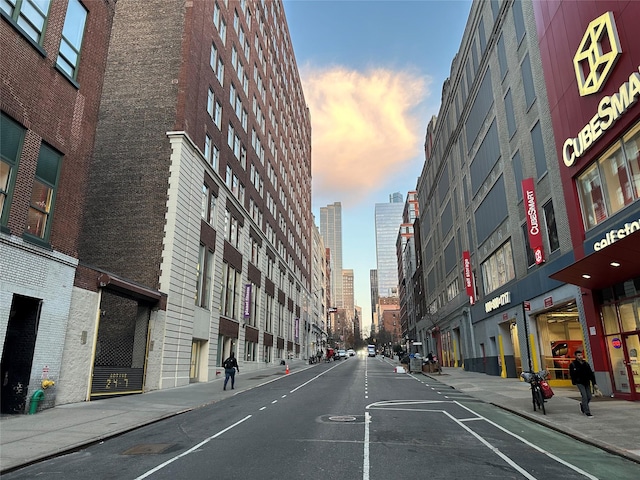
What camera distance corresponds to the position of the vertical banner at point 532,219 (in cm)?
2327

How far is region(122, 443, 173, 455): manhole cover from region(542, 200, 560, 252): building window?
19542mm

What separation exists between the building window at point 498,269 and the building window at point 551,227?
607 centimetres

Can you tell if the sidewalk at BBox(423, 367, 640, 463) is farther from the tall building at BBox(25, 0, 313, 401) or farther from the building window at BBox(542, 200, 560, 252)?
the tall building at BBox(25, 0, 313, 401)

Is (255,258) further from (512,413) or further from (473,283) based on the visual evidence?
(512,413)

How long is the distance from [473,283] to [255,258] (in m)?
21.2

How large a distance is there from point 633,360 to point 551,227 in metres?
8.06

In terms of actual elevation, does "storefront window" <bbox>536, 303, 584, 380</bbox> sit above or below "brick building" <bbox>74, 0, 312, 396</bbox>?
below

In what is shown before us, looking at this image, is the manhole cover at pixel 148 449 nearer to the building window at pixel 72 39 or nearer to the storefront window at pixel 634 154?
the building window at pixel 72 39

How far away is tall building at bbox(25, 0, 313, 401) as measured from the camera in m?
22.8

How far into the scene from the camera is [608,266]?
14.7 metres

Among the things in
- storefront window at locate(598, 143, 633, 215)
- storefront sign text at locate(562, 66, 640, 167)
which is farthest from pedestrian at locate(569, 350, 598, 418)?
storefront sign text at locate(562, 66, 640, 167)

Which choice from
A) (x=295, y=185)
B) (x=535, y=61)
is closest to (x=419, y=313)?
(x=295, y=185)

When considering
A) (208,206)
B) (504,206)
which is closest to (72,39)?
(208,206)

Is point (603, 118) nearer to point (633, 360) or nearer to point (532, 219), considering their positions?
point (532, 219)
